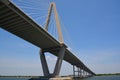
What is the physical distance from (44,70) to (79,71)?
189ft

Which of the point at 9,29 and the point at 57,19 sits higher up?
the point at 57,19

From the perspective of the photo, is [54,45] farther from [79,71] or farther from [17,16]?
[79,71]

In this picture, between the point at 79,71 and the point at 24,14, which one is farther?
the point at 79,71

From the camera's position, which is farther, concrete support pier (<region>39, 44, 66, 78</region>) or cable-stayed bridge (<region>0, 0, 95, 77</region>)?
concrete support pier (<region>39, 44, 66, 78</region>)

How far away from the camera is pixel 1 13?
21.4 meters

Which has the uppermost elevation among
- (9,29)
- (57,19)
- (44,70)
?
(57,19)

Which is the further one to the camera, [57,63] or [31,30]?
[57,63]

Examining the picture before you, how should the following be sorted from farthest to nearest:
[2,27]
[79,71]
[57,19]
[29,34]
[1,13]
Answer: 1. [79,71]
2. [57,19]
3. [29,34]
4. [2,27]
5. [1,13]

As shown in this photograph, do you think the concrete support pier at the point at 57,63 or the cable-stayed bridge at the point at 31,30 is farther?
the concrete support pier at the point at 57,63

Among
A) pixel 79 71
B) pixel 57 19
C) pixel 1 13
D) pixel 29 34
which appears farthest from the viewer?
pixel 79 71

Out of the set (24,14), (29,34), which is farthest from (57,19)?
(24,14)

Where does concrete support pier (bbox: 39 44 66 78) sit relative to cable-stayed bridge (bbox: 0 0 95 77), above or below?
below

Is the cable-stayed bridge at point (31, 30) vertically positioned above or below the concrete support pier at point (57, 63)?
above

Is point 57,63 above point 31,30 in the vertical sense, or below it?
below
